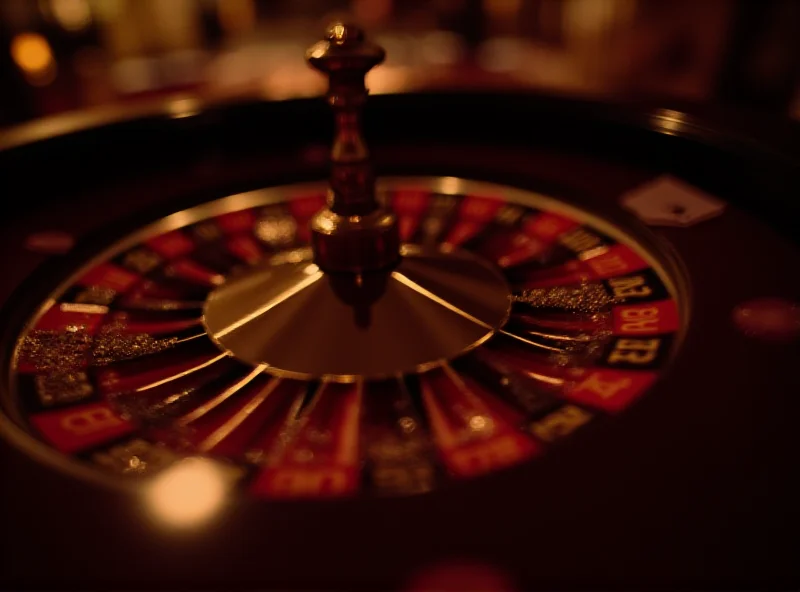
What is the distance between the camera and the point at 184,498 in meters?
0.72

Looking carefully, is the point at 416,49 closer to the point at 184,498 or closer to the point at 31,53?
the point at 31,53

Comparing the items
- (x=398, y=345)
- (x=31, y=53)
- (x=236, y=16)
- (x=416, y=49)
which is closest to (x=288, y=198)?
(x=398, y=345)

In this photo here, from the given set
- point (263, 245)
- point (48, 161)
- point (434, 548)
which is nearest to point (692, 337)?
point (434, 548)

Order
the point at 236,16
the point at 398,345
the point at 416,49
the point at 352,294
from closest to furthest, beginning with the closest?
the point at 398,345, the point at 352,294, the point at 416,49, the point at 236,16

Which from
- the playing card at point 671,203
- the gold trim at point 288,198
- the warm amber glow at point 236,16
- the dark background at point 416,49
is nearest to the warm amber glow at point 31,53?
the dark background at point 416,49

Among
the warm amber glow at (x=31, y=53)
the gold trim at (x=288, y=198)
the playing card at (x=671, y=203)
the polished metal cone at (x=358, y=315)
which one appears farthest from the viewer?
the warm amber glow at (x=31, y=53)

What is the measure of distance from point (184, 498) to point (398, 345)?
41 cm

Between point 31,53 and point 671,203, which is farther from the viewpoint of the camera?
point 31,53

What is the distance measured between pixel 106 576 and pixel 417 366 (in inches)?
18.9

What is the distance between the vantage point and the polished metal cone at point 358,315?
104 cm

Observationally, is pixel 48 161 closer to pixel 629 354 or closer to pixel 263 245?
pixel 263 245

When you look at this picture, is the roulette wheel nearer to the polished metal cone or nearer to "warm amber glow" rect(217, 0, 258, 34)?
the polished metal cone

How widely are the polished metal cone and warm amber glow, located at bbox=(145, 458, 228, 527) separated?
0.28 m

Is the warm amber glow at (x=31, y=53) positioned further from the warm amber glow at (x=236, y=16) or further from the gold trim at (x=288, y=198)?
the warm amber glow at (x=236, y=16)
